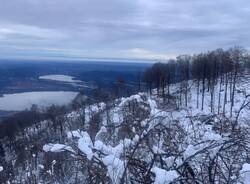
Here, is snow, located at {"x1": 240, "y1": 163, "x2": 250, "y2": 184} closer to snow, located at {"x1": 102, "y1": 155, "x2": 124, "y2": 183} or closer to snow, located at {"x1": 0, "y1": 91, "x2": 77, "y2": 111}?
snow, located at {"x1": 102, "y1": 155, "x2": 124, "y2": 183}

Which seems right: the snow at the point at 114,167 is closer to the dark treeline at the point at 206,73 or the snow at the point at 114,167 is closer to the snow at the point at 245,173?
the snow at the point at 245,173

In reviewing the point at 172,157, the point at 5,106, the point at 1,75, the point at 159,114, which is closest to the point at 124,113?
the point at 159,114

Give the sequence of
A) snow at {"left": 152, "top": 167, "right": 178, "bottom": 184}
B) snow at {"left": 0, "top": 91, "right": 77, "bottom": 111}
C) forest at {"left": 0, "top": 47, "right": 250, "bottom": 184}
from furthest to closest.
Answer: snow at {"left": 0, "top": 91, "right": 77, "bottom": 111} < forest at {"left": 0, "top": 47, "right": 250, "bottom": 184} < snow at {"left": 152, "top": 167, "right": 178, "bottom": 184}

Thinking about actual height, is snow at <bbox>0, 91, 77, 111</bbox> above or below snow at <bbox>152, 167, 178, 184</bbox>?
below

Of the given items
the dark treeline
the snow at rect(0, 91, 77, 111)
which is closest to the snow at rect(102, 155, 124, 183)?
the dark treeline

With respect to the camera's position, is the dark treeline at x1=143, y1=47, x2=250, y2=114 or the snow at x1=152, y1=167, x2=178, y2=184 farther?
the dark treeline at x1=143, y1=47, x2=250, y2=114

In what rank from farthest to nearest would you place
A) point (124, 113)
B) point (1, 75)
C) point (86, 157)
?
point (1, 75) → point (124, 113) → point (86, 157)

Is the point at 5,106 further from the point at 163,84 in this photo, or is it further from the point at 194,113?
the point at 194,113

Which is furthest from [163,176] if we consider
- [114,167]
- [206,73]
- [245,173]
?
[206,73]

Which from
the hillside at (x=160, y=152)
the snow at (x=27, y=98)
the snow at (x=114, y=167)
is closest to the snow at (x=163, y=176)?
the hillside at (x=160, y=152)
